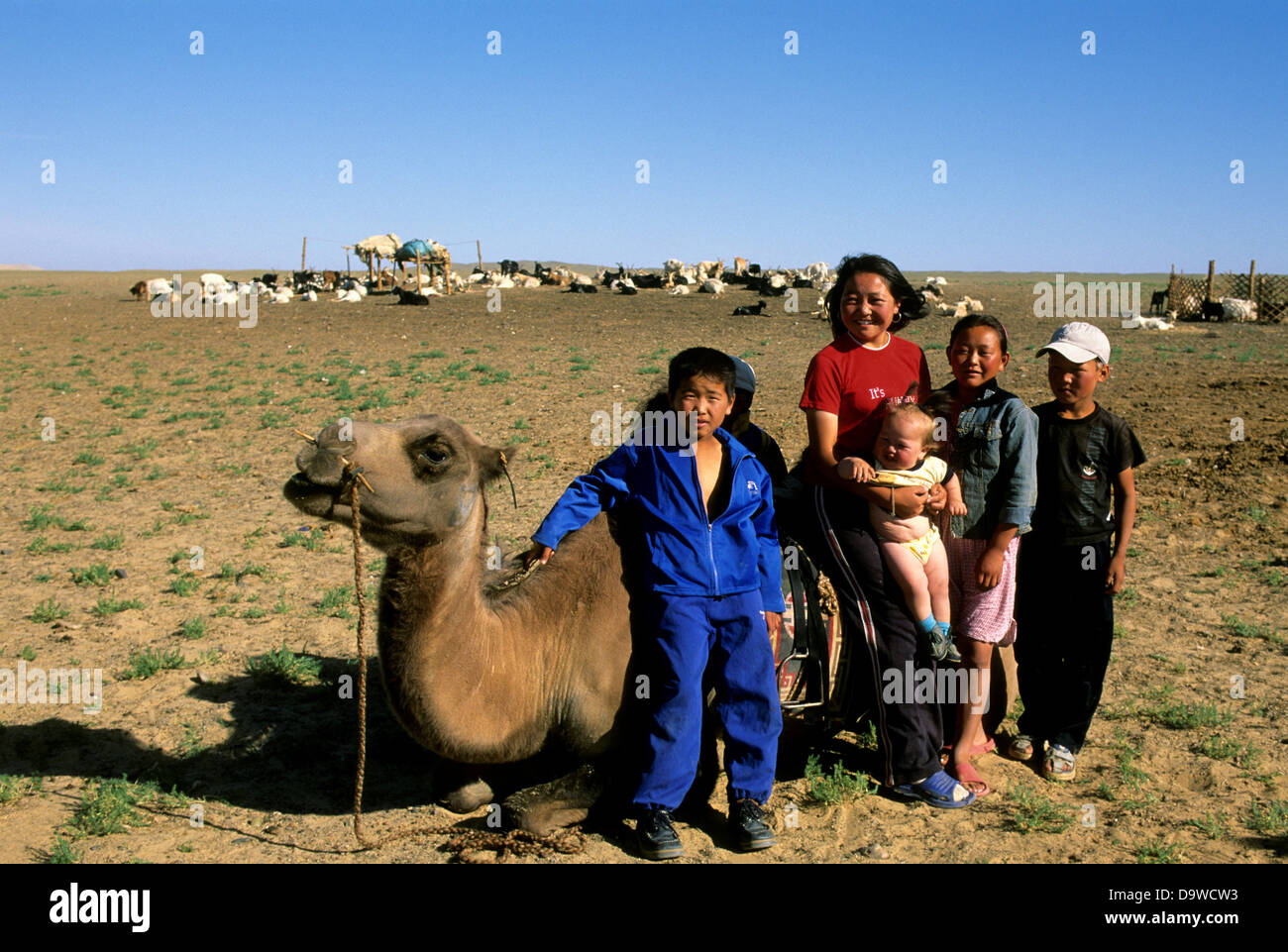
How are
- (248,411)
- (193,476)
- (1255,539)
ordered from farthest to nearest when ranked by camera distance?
(248,411), (193,476), (1255,539)

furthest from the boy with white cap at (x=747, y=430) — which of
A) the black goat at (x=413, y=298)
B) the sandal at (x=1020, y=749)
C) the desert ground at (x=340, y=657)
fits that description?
the black goat at (x=413, y=298)

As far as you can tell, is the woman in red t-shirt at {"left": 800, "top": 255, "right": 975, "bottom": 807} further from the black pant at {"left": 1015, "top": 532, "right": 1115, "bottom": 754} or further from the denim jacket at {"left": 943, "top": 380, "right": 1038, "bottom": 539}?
the black pant at {"left": 1015, "top": 532, "right": 1115, "bottom": 754}

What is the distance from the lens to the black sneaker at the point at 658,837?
4508 mm

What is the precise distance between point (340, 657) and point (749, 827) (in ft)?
11.3

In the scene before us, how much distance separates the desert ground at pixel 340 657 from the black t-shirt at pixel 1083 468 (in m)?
1.36

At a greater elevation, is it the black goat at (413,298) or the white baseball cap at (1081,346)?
the black goat at (413,298)

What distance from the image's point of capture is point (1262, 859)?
4.49 meters

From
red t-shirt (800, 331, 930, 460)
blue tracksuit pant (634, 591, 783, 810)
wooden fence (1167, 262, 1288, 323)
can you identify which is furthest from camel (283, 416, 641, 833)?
wooden fence (1167, 262, 1288, 323)

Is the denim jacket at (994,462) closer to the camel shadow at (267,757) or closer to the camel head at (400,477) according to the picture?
the camel head at (400,477)

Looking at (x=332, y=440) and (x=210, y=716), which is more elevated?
(x=332, y=440)

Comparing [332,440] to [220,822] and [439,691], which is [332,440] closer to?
[439,691]

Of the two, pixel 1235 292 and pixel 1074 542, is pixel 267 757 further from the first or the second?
pixel 1235 292

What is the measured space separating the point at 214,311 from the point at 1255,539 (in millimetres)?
35571

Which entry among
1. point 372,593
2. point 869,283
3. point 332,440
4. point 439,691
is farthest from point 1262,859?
point 372,593
